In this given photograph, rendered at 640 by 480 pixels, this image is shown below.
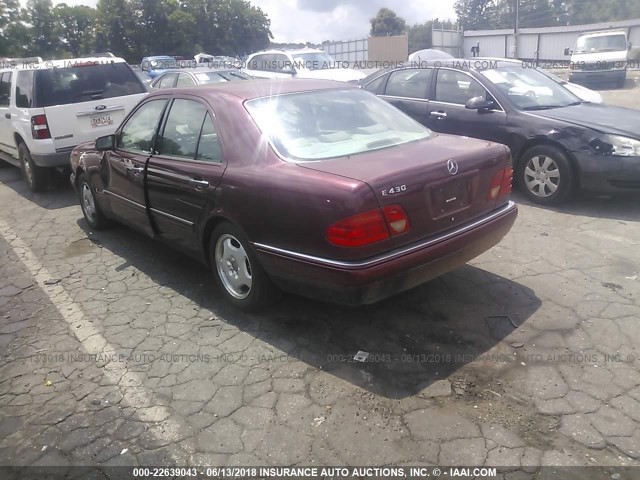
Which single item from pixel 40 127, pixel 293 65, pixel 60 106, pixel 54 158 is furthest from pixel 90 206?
pixel 293 65

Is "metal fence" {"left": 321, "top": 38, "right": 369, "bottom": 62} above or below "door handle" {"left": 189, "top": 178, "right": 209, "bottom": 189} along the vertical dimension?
above

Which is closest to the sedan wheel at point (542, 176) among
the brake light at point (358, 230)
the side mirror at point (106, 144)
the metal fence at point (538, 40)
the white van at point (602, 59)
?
the brake light at point (358, 230)

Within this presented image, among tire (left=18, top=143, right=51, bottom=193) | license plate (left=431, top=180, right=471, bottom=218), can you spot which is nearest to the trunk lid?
license plate (left=431, top=180, right=471, bottom=218)

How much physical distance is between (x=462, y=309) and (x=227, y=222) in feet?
5.76

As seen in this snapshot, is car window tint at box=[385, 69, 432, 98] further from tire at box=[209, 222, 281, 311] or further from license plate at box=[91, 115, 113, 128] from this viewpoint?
tire at box=[209, 222, 281, 311]

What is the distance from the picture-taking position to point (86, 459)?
103 inches

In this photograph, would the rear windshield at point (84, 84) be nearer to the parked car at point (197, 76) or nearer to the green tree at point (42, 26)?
the parked car at point (197, 76)

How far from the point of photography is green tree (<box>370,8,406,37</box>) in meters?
68.2

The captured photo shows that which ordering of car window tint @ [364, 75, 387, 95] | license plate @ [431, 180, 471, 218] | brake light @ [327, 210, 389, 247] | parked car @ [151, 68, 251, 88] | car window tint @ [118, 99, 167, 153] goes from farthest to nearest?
parked car @ [151, 68, 251, 88], car window tint @ [364, 75, 387, 95], car window tint @ [118, 99, 167, 153], license plate @ [431, 180, 471, 218], brake light @ [327, 210, 389, 247]

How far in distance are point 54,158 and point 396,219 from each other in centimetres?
595

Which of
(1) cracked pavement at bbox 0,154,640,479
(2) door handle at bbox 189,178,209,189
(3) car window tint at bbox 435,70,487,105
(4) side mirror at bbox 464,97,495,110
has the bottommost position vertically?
(1) cracked pavement at bbox 0,154,640,479

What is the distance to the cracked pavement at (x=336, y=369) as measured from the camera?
2598mm

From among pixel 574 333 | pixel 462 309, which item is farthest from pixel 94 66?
pixel 574 333

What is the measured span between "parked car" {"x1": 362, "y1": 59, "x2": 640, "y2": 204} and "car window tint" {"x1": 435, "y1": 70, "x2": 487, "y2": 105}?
1 cm
